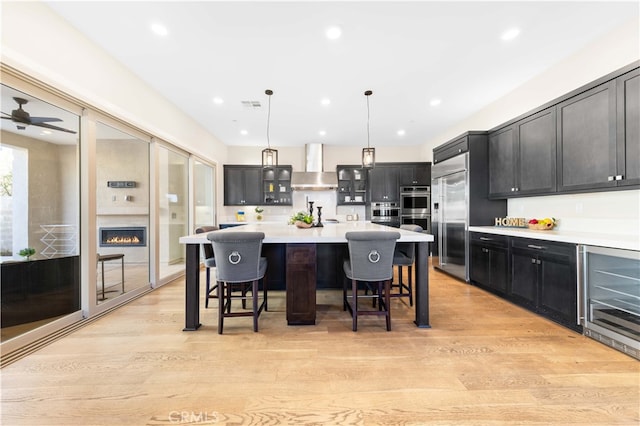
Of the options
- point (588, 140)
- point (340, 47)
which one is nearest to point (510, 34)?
point (588, 140)

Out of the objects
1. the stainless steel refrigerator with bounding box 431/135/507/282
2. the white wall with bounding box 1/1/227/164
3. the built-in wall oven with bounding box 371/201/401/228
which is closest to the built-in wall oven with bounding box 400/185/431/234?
the built-in wall oven with bounding box 371/201/401/228

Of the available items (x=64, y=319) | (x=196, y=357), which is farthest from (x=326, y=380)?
(x=64, y=319)

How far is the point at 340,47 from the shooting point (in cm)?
277

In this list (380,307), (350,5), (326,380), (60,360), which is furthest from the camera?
(380,307)

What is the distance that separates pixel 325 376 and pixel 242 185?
221 inches

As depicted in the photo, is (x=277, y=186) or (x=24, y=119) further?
(x=277, y=186)

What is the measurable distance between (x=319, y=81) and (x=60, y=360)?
3.82 meters

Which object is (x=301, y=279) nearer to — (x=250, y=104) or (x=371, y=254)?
(x=371, y=254)

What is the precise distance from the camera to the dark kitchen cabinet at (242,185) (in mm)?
6625

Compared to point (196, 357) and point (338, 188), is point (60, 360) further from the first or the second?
point (338, 188)

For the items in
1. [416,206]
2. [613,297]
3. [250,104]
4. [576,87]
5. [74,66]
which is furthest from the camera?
[416,206]

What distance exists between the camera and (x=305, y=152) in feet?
22.1

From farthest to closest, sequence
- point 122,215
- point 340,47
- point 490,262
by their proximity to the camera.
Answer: point 122,215 → point 490,262 → point 340,47

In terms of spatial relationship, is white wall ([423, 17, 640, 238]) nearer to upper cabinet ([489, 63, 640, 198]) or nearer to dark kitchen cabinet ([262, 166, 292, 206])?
upper cabinet ([489, 63, 640, 198])
